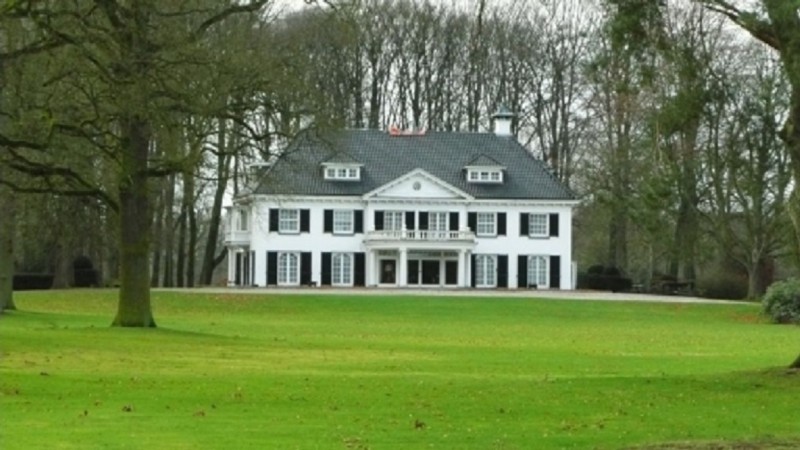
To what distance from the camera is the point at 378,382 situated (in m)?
24.0

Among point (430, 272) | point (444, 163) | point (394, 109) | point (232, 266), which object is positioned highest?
point (394, 109)

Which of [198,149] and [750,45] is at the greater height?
[750,45]

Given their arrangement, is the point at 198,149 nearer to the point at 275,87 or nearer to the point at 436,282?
the point at 275,87

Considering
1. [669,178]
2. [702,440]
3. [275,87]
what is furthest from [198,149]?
[669,178]

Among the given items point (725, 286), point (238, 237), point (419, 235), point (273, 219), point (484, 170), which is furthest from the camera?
point (238, 237)

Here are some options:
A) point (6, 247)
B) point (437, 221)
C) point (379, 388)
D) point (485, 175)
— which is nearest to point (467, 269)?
point (437, 221)

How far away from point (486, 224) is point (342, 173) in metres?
8.47

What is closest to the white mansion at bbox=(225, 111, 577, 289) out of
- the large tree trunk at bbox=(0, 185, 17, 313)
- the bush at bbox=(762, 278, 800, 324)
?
the bush at bbox=(762, 278, 800, 324)

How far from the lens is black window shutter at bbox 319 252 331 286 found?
279ft

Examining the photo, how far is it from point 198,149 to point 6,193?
32.7 feet

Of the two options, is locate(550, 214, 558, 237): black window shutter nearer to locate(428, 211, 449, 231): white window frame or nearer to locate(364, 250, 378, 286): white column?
locate(428, 211, 449, 231): white window frame

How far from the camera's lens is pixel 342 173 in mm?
86688

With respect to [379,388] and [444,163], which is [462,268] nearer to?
[444,163]

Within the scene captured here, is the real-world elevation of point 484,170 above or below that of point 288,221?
above
